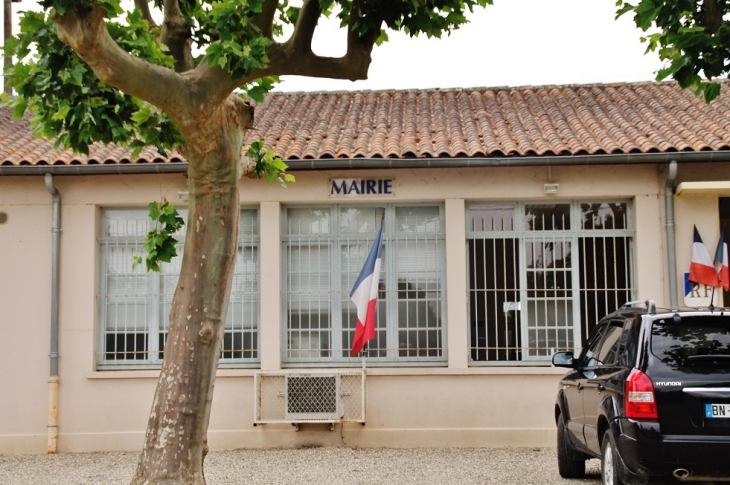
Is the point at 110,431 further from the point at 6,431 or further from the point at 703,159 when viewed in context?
the point at 703,159

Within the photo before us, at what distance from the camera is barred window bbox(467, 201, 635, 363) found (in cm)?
1289

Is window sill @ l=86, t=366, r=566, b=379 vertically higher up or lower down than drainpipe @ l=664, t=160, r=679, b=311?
lower down

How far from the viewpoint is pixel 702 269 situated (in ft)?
40.6

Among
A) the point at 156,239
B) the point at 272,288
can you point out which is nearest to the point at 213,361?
the point at 156,239

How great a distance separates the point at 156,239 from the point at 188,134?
3.35ft

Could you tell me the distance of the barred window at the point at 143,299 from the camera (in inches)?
516

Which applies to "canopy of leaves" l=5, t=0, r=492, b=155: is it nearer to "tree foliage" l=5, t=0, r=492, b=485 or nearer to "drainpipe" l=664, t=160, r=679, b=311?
"tree foliage" l=5, t=0, r=492, b=485

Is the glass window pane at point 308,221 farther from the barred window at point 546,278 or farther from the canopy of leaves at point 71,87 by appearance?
the canopy of leaves at point 71,87

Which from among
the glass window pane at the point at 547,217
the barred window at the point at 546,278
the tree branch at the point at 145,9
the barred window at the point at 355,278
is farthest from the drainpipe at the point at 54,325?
the glass window pane at the point at 547,217

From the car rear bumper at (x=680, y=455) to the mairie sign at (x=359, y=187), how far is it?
6.30 m

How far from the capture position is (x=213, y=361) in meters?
8.16

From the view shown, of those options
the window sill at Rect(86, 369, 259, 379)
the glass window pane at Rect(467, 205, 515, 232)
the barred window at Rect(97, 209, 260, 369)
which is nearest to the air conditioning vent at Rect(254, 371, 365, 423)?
the window sill at Rect(86, 369, 259, 379)

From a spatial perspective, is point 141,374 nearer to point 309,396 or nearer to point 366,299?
point 309,396

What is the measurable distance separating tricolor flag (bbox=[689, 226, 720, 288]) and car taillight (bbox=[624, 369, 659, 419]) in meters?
5.43
